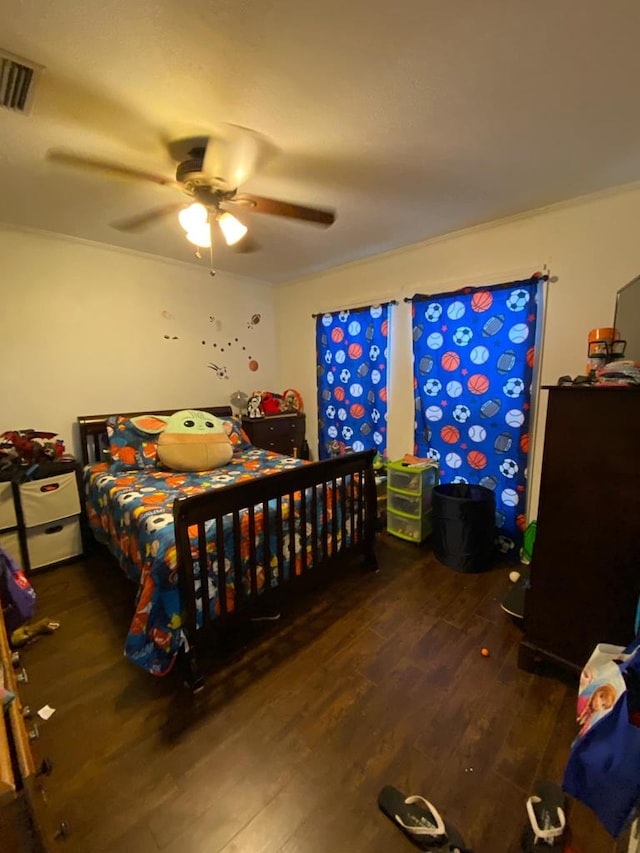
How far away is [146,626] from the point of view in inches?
60.9

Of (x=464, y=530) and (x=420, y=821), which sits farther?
(x=464, y=530)

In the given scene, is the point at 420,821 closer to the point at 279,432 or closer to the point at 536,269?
the point at 536,269

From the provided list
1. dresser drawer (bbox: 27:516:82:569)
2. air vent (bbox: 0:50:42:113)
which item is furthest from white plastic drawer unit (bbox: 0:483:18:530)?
air vent (bbox: 0:50:42:113)

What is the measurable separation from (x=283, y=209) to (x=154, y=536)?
173 cm

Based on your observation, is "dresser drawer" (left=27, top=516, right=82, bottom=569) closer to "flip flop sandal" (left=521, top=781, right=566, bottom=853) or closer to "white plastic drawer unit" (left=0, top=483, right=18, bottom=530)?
"white plastic drawer unit" (left=0, top=483, right=18, bottom=530)

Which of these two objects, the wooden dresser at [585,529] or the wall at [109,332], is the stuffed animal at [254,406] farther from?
the wooden dresser at [585,529]

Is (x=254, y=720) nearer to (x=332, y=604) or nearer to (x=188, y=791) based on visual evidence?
(x=188, y=791)

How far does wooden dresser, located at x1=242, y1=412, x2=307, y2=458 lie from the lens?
3.63 meters

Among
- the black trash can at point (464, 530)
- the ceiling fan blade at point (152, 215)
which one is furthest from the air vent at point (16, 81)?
the black trash can at point (464, 530)

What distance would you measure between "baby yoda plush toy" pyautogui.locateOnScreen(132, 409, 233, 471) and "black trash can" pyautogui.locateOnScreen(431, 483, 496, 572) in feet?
5.51

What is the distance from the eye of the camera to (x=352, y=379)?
3.49m

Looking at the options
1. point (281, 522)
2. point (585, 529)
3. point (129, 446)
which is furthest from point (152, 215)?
point (585, 529)

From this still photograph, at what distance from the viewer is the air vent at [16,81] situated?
1182 mm

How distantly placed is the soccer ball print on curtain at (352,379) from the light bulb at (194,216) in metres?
1.84
